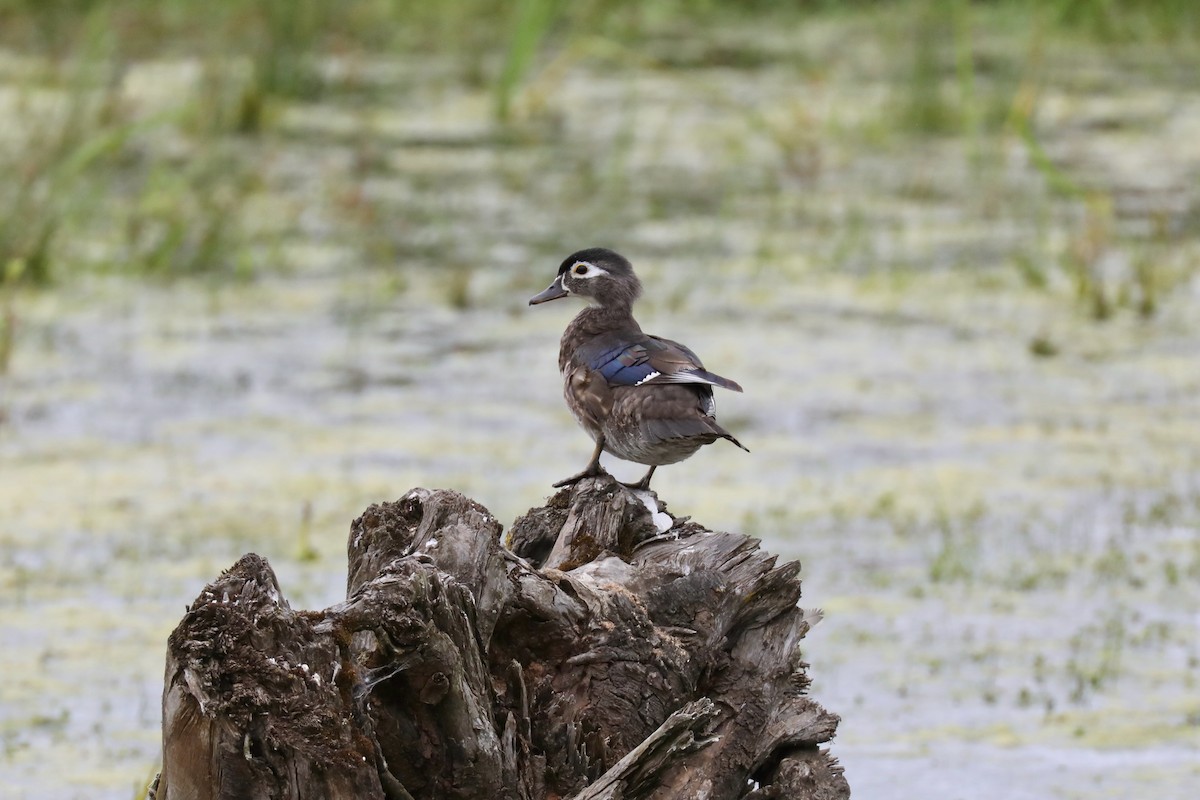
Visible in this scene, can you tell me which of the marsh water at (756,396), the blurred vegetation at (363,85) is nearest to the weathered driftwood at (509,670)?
the marsh water at (756,396)

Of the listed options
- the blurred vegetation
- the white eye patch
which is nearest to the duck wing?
the white eye patch

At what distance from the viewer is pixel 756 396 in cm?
675

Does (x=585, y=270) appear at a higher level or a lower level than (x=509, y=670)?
higher

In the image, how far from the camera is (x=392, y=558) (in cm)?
304

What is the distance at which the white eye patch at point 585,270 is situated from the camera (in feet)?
12.5

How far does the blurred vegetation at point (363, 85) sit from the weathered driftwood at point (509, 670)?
11.5 feet

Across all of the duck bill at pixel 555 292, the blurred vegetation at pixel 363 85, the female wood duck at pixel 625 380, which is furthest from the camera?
the blurred vegetation at pixel 363 85

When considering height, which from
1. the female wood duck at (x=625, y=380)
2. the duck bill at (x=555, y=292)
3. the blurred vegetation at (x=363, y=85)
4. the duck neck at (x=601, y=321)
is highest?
the blurred vegetation at (x=363, y=85)

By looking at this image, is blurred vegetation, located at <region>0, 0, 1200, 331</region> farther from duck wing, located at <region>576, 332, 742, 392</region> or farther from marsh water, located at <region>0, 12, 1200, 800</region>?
duck wing, located at <region>576, 332, 742, 392</region>

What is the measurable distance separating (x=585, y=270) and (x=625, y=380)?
44cm

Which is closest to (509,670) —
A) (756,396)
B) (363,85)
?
(756,396)

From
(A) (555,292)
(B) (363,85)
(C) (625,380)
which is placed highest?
(B) (363,85)

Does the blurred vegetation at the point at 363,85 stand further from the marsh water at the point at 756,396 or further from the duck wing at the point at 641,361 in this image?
the duck wing at the point at 641,361

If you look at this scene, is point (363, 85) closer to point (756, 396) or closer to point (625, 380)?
point (756, 396)
